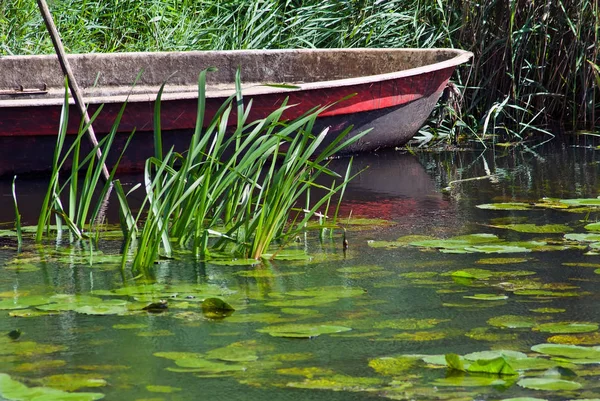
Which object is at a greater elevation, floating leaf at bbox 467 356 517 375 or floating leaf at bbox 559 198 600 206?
floating leaf at bbox 559 198 600 206

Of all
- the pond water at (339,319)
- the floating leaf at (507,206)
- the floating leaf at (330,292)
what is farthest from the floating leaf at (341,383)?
the floating leaf at (507,206)

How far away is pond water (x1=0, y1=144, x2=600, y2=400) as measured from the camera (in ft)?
6.34

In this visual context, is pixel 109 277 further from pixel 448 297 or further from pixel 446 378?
pixel 446 378

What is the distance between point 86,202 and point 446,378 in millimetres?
1591

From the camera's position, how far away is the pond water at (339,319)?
6.34 feet

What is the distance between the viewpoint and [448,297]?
260 cm

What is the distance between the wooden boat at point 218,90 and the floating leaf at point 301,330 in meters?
1.96

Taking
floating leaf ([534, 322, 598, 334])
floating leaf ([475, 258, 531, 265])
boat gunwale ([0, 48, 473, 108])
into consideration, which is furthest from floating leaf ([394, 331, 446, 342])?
boat gunwale ([0, 48, 473, 108])

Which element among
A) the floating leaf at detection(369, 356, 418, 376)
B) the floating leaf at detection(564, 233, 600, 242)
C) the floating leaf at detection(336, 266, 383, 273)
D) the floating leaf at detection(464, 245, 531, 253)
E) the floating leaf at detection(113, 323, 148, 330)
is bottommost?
the floating leaf at detection(369, 356, 418, 376)

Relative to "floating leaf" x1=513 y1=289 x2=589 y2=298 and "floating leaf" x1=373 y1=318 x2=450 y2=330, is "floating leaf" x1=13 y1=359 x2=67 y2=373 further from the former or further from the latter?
"floating leaf" x1=513 y1=289 x2=589 y2=298

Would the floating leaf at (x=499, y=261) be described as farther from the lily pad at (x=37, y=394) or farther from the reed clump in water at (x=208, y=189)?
the lily pad at (x=37, y=394)

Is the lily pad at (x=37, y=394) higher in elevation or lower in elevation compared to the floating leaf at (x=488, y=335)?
higher

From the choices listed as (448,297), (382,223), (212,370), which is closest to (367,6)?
(382,223)

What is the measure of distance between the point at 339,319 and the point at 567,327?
1.73 feet
